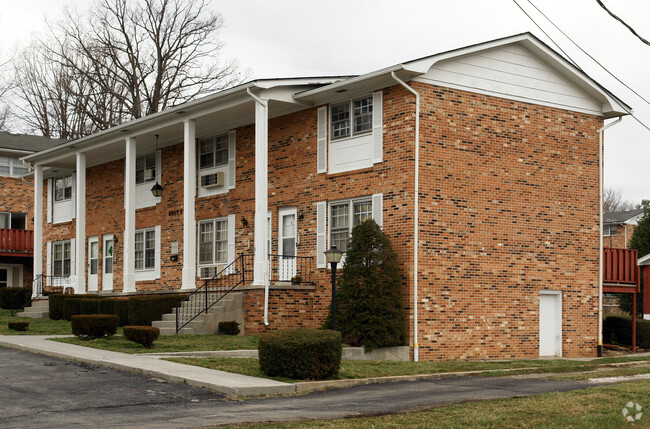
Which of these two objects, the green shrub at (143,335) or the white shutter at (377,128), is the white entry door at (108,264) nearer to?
the green shrub at (143,335)

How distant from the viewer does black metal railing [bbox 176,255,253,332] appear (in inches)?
885

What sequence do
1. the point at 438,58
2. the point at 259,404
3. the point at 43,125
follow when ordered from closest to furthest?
the point at 259,404
the point at 438,58
the point at 43,125

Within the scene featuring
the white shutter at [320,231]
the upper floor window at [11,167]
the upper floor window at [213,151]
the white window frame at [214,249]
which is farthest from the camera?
the upper floor window at [11,167]

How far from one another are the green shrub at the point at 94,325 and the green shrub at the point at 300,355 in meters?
6.06

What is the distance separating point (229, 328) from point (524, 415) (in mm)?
11420

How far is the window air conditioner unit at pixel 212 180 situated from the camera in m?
26.0

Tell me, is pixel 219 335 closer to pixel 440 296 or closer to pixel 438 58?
pixel 440 296

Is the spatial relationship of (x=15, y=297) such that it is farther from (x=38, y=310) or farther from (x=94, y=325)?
(x=94, y=325)

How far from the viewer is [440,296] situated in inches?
809

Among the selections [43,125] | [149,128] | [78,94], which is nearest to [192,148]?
[149,128]

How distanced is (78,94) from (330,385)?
1329 inches

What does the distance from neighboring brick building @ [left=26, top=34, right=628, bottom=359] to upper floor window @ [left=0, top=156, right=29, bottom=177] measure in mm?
17988

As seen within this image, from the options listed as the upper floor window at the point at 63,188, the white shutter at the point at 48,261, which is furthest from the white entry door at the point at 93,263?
the white shutter at the point at 48,261

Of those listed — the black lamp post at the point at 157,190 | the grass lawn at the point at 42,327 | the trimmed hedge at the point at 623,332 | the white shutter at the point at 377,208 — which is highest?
the black lamp post at the point at 157,190
